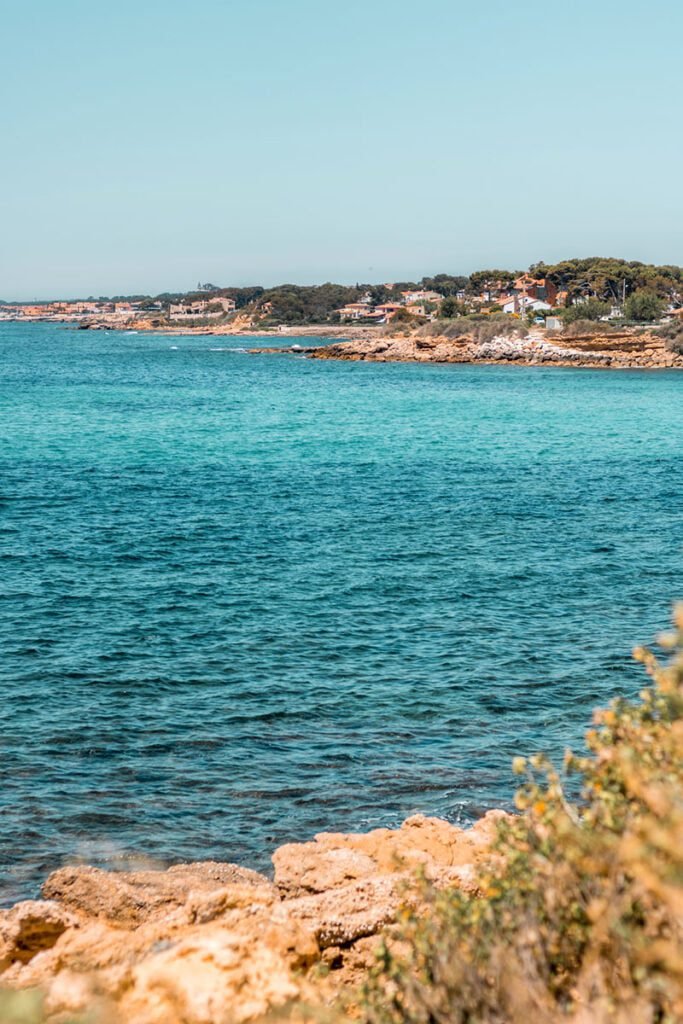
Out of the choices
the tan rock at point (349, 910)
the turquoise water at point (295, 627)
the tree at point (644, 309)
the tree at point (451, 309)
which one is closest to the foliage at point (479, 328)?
the tree at point (451, 309)

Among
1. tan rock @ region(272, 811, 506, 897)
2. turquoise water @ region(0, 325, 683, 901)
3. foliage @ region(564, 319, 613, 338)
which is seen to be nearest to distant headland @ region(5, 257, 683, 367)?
foliage @ region(564, 319, 613, 338)

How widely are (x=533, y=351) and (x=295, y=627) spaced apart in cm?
9812

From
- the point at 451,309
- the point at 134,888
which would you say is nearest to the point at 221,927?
the point at 134,888

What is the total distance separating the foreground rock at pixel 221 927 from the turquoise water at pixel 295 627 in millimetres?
1908

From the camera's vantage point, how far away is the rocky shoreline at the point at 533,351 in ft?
351

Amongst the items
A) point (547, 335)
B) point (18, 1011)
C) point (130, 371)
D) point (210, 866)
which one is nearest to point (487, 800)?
point (210, 866)

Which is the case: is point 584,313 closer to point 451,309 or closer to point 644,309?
point 644,309

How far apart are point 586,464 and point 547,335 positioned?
88.4 metres

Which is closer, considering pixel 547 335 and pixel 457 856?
pixel 457 856

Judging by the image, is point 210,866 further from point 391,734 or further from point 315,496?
point 315,496

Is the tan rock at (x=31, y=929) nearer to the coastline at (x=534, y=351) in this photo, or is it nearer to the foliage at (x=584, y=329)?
the coastline at (x=534, y=351)

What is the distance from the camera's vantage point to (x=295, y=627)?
21.1 meters

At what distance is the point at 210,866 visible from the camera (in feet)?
38.1

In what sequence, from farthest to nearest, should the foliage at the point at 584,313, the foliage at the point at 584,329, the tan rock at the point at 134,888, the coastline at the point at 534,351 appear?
1. the foliage at the point at 584,313
2. the foliage at the point at 584,329
3. the coastline at the point at 534,351
4. the tan rock at the point at 134,888
